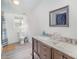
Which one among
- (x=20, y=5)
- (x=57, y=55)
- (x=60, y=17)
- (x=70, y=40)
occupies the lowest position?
(x=57, y=55)

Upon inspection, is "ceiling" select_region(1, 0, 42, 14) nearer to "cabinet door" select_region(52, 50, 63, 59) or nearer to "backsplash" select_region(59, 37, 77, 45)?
"backsplash" select_region(59, 37, 77, 45)

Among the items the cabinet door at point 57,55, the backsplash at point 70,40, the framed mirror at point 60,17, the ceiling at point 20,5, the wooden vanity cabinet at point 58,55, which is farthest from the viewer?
the ceiling at point 20,5

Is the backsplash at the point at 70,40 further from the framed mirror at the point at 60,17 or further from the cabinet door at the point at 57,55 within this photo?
the cabinet door at the point at 57,55

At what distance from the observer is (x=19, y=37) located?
5559mm

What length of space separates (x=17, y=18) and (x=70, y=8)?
13.8 ft

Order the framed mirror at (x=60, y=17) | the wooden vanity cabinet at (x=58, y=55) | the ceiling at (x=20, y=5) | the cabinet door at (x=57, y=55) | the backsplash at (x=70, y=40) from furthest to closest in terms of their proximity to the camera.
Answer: the ceiling at (x=20, y=5), the framed mirror at (x=60, y=17), the backsplash at (x=70, y=40), the cabinet door at (x=57, y=55), the wooden vanity cabinet at (x=58, y=55)

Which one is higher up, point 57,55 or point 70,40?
point 70,40

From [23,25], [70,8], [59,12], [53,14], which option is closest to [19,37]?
[23,25]

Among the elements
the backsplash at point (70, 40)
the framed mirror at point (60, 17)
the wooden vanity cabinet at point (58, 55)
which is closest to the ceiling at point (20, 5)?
the framed mirror at point (60, 17)

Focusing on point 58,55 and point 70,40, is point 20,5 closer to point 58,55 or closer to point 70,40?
point 70,40

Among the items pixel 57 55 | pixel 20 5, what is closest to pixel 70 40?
pixel 57 55

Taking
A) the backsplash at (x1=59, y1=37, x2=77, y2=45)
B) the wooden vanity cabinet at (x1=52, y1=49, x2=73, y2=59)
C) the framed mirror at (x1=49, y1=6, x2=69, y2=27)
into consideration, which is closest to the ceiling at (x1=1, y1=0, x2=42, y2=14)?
the framed mirror at (x1=49, y1=6, x2=69, y2=27)

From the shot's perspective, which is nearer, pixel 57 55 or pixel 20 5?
pixel 57 55

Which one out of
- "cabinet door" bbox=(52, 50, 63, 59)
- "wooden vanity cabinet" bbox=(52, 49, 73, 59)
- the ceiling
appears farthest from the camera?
the ceiling
